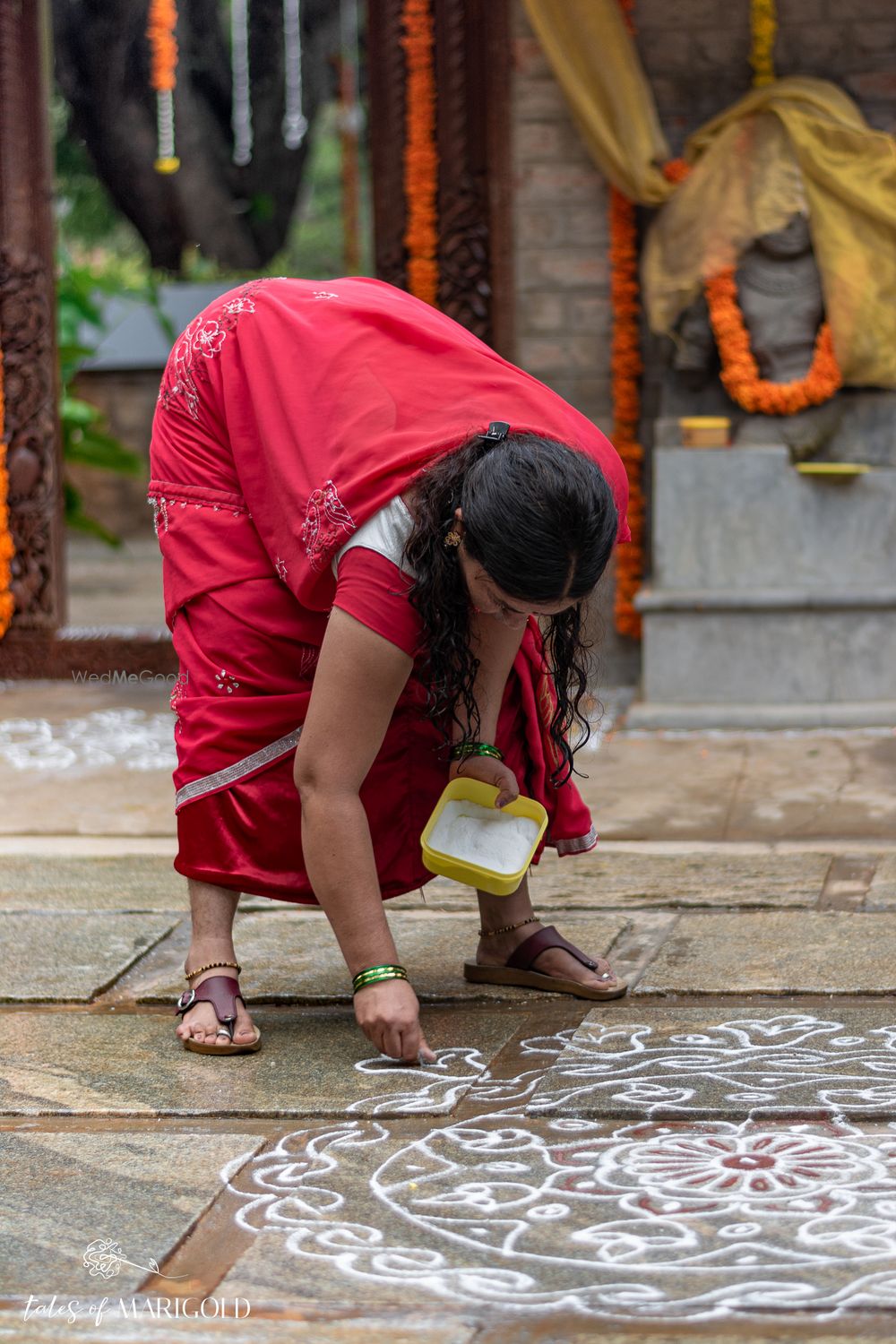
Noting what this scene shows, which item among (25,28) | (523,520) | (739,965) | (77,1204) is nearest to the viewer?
(77,1204)

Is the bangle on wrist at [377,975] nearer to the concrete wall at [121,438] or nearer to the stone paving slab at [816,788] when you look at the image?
the stone paving slab at [816,788]

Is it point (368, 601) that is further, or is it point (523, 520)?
point (368, 601)

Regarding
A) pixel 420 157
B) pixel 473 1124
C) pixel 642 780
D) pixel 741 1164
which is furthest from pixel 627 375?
pixel 741 1164

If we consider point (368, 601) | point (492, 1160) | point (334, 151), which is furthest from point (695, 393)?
point (334, 151)

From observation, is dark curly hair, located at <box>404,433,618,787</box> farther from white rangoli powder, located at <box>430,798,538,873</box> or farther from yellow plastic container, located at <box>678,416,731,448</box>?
yellow plastic container, located at <box>678,416,731,448</box>

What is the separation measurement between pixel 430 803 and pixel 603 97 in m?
3.75

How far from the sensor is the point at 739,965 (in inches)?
121

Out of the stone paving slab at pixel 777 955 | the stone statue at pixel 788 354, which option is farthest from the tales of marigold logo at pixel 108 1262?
the stone statue at pixel 788 354

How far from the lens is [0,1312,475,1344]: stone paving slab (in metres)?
1.80

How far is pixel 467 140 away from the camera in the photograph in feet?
20.1

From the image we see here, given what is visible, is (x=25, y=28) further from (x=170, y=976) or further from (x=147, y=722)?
(x=170, y=976)

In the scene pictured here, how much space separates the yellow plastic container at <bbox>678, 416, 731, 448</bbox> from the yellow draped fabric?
15.7 inches

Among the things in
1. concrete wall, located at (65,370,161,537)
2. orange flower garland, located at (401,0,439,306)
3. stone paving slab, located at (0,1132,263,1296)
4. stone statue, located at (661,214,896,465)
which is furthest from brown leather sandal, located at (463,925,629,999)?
concrete wall, located at (65,370,161,537)

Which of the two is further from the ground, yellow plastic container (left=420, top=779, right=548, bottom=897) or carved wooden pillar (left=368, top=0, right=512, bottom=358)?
carved wooden pillar (left=368, top=0, right=512, bottom=358)
